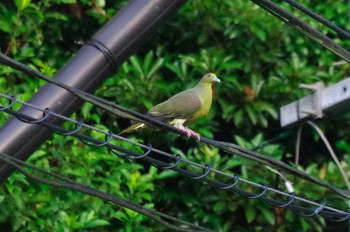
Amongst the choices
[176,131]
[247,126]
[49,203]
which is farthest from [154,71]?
[176,131]

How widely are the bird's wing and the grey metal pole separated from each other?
46 cm

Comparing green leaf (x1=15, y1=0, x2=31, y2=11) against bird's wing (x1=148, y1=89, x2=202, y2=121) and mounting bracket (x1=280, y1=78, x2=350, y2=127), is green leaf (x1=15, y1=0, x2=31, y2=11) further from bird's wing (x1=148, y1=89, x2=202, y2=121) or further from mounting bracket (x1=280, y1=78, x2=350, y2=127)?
mounting bracket (x1=280, y1=78, x2=350, y2=127)

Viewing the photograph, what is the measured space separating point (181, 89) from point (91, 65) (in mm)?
2643

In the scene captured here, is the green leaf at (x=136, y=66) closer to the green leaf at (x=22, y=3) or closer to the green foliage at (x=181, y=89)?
the green foliage at (x=181, y=89)

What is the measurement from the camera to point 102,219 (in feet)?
26.2

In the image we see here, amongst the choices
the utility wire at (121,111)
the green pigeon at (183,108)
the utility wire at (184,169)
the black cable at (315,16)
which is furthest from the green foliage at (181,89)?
the black cable at (315,16)

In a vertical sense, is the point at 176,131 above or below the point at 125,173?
below

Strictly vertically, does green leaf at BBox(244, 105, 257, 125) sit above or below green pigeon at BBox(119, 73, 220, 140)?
above

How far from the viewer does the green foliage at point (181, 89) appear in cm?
812

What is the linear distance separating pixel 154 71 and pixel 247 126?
903 mm

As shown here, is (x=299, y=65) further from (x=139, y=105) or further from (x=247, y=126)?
(x=139, y=105)

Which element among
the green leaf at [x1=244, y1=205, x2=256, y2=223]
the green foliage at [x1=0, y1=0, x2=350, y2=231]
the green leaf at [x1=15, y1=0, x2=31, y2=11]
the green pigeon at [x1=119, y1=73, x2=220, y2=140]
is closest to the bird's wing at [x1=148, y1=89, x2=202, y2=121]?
the green pigeon at [x1=119, y1=73, x2=220, y2=140]

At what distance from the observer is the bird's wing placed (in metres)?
6.83

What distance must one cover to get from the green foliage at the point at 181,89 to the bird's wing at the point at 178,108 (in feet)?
3.95
